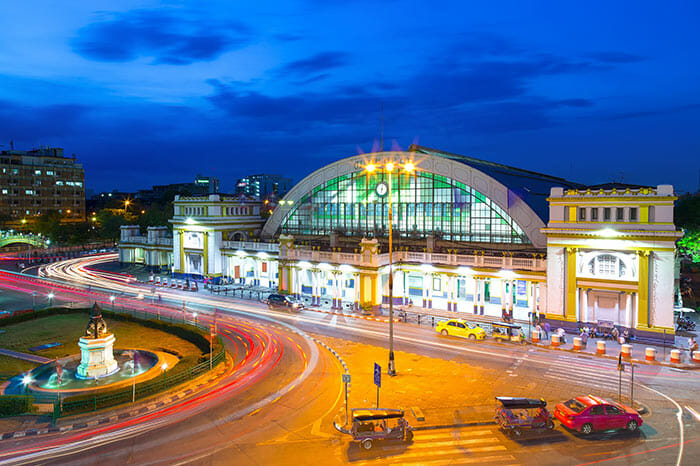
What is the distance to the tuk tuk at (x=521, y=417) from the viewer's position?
22.0m

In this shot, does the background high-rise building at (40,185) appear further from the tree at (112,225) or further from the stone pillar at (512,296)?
the stone pillar at (512,296)

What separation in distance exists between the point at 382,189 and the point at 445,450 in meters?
45.1

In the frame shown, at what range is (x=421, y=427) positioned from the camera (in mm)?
22844

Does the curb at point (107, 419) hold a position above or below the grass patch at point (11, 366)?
above

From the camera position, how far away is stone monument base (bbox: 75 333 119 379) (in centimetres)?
3081

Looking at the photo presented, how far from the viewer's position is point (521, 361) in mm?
33906

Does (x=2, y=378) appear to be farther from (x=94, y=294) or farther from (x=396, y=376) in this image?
(x=94, y=294)

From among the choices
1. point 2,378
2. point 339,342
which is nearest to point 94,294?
point 2,378

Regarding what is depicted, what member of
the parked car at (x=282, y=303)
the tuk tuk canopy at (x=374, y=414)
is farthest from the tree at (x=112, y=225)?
the tuk tuk canopy at (x=374, y=414)

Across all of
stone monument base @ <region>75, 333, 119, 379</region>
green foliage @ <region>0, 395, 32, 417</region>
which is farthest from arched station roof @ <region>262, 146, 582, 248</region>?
green foliage @ <region>0, 395, 32, 417</region>

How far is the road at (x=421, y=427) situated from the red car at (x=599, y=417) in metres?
0.42

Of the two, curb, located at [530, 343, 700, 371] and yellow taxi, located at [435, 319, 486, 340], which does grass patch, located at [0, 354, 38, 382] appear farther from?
curb, located at [530, 343, 700, 371]

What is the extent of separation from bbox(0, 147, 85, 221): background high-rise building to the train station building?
111394mm

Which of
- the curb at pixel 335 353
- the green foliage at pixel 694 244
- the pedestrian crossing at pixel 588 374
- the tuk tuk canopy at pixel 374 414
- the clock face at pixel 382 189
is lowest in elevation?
the pedestrian crossing at pixel 588 374
